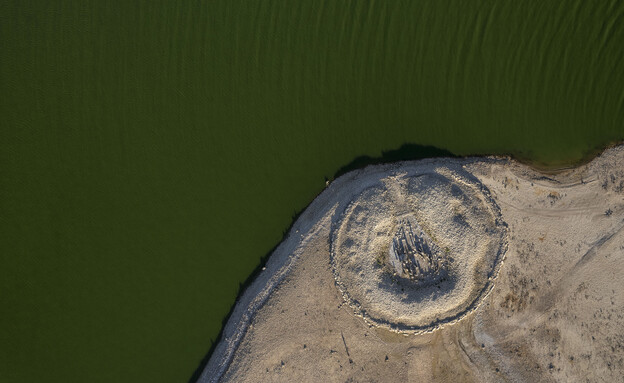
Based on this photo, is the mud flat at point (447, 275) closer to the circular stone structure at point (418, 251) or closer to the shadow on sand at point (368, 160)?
the circular stone structure at point (418, 251)

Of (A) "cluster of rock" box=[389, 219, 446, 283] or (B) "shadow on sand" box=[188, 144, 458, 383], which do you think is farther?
(B) "shadow on sand" box=[188, 144, 458, 383]

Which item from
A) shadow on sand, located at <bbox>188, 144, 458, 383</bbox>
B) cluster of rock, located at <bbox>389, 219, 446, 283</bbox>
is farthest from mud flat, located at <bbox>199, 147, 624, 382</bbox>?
shadow on sand, located at <bbox>188, 144, 458, 383</bbox>

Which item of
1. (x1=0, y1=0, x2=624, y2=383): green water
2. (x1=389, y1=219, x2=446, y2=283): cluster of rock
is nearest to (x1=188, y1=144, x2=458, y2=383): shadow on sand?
(x1=0, y1=0, x2=624, y2=383): green water

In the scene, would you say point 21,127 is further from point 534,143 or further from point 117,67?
point 534,143

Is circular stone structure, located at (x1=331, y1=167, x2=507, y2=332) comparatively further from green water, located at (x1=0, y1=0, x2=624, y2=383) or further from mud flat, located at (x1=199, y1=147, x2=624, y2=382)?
green water, located at (x1=0, y1=0, x2=624, y2=383)

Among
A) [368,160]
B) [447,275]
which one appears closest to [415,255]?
[447,275]

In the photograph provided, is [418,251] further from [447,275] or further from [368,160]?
[368,160]
